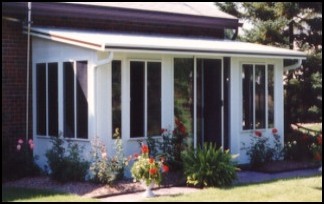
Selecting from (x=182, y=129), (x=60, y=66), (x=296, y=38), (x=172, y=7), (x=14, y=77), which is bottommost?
(x=182, y=129)

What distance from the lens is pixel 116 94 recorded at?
1249 centimetres

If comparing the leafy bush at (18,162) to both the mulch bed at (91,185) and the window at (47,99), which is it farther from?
the window at (47,99)

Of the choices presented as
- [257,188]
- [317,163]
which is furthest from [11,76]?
[317,163]

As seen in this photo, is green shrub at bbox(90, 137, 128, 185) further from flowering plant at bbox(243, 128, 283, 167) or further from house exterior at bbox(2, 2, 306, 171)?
Result: flowering plant at bbox(243, 128, 283, 167)

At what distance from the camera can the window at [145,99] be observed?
41.9 feet

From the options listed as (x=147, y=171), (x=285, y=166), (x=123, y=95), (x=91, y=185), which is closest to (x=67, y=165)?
(x=91, y=185)

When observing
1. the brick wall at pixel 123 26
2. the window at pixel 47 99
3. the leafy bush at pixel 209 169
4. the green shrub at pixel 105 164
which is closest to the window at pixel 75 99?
the window at pixel 47 99

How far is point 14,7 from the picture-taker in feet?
43.7

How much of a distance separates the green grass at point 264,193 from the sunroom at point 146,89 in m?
2.59

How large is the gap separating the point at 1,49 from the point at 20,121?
1.78 meters

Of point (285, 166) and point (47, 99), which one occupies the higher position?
point (47, 99)

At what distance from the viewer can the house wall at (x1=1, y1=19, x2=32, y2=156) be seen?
43.5ft

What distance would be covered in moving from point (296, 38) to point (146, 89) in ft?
28.2

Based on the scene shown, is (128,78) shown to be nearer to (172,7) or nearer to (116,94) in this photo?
(116,94)
